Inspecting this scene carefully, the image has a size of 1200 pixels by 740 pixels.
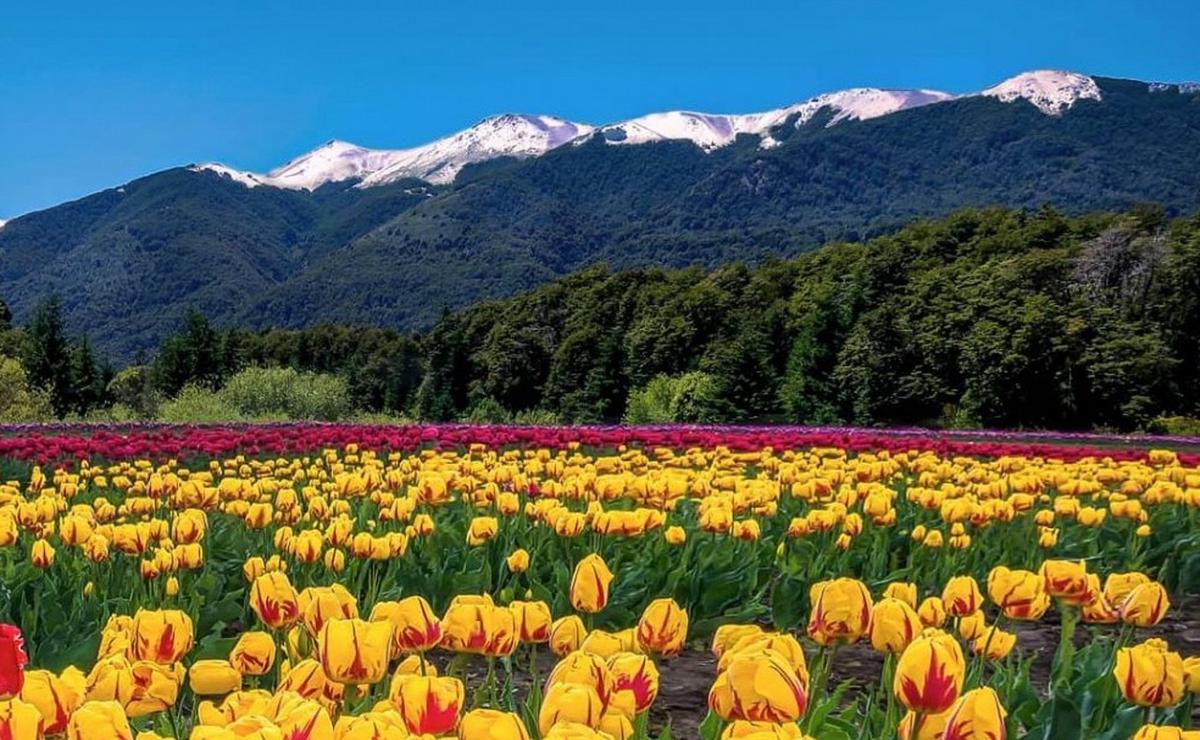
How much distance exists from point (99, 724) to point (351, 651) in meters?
0.51

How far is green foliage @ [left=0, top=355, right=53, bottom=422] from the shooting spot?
120 ft

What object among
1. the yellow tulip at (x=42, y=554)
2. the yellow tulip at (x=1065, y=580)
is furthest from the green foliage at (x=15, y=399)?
the yellow tulip at (x=1065, y=580)

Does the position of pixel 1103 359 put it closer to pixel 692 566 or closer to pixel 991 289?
pixel 991 289

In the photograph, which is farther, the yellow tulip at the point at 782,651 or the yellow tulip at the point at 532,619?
the yellow tulip at the point at 532,619

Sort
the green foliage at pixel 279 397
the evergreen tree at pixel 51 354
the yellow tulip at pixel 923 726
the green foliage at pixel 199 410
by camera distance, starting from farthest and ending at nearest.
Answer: the evergreen tree at pixel 51 354 → the green foliage at pixel 279 397 → the green foliage at pixel 199 410 → the yellow tulip at pixel 923 726

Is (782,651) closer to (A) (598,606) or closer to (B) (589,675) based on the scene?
Answer: (B) (589,675)

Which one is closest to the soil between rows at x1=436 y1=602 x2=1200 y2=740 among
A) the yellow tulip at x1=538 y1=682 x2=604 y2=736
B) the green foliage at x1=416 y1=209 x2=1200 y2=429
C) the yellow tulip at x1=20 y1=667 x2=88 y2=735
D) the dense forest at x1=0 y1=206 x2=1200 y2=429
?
the yellow tulip at x1=538 y1=682 x2=604 y2=736

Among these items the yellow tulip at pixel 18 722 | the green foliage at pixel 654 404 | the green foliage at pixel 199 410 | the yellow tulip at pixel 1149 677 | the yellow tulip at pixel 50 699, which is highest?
the yellow tulip at pixel 18 722

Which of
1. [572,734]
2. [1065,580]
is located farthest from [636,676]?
[1065,580]

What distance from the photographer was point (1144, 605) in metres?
3.39

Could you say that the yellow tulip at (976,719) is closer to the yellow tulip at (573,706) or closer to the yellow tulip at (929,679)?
the yellow tulip at (929,679)

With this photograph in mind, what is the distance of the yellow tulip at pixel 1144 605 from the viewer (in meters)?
3.36

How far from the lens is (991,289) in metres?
51.4

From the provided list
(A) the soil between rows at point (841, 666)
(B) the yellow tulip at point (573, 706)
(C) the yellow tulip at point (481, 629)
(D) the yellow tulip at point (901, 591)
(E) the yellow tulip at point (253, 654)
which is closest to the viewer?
(B) the yellow tulip at point (573, 706)
